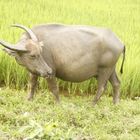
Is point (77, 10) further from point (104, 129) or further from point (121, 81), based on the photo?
point (104, 129)

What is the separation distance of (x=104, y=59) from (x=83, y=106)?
544 millimetres

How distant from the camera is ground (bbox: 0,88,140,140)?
3.51 metres

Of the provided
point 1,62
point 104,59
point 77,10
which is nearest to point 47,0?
point 77,10

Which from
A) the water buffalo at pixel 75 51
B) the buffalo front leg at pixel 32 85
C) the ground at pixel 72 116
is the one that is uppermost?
the water buffalo at pixel 75 51

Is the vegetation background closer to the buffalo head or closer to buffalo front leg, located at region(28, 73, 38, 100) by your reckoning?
buffalo front leg, located at region(28, 73, 38, 100)

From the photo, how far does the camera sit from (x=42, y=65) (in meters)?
4.04

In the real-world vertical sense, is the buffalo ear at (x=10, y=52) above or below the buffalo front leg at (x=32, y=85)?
above

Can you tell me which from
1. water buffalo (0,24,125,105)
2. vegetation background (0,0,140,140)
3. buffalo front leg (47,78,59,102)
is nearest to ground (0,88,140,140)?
vegetation background (0,0,140,140)

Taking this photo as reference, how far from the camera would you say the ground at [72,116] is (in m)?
3.51

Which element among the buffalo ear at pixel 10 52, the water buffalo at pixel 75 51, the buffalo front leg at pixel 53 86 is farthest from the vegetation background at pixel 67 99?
the buffalo ear at pixel 10 52

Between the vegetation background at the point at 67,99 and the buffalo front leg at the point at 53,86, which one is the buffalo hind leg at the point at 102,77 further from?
the buffalo front leg at the point at 53,86

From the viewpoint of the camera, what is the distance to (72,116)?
153 inches

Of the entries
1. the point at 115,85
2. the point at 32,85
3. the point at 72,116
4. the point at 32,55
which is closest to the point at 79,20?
the point at 115,85

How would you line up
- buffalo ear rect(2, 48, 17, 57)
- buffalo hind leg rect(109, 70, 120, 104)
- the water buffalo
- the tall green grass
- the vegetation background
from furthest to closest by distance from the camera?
the tall green grass < buffalo hind leg rect(109, 70, 120, 104) < the water buffalo < buffalo ear rect(2, 48, 17, 57) < the vegetation background
